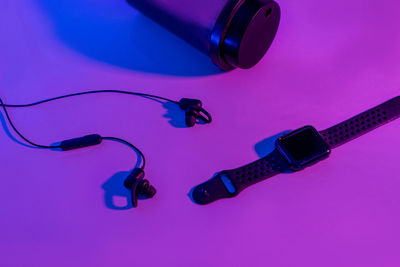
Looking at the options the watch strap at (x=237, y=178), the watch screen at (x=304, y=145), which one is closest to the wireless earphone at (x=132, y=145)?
the watch strap at (x=237, y=178)

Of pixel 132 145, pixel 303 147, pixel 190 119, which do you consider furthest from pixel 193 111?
pixel 303 147

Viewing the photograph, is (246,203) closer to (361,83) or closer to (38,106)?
(361,83)

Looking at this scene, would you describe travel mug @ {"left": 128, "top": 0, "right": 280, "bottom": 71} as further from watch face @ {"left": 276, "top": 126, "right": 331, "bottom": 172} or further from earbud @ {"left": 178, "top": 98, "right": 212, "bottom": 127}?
watch face @ {"left": 276, "top": 126, "right": 331, "bottom": 172}

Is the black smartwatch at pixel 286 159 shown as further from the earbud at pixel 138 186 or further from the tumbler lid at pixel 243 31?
the tumbler lid at pixel 243 31

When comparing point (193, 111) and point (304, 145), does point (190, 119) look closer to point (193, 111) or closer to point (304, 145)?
point (193, 111)

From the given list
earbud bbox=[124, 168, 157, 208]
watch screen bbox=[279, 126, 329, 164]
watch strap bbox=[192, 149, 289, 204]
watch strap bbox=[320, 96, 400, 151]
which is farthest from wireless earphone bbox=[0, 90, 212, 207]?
watch strap bbox=[320, 96, 400, 151]

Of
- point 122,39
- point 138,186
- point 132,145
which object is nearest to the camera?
point 138,186

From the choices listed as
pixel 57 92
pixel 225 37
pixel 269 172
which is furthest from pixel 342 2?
pixel 57 92

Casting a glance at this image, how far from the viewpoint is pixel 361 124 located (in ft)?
2.94

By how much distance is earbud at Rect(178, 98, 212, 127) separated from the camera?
2.94ft

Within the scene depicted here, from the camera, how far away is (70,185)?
0.83 metres

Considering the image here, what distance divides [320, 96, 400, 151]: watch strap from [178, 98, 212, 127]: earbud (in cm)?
34

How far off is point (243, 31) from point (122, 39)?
1.61 feet

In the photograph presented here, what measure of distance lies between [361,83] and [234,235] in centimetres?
63
